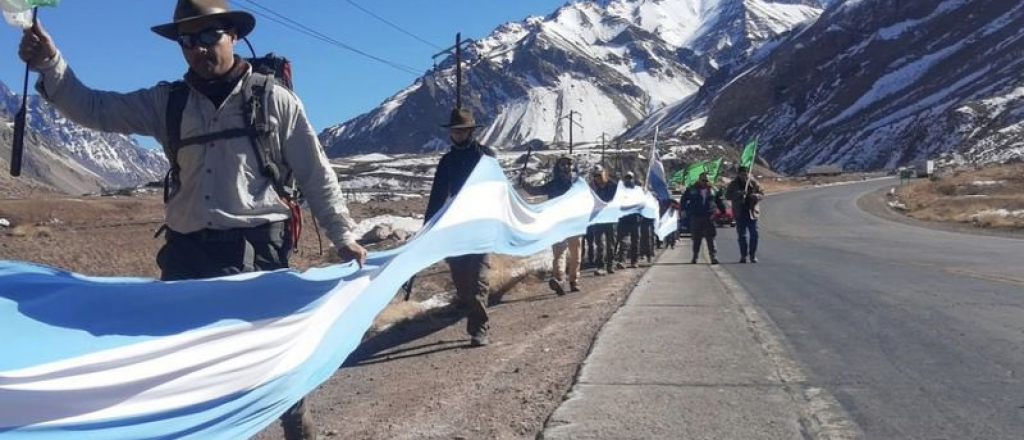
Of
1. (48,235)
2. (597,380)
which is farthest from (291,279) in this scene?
(48,235)

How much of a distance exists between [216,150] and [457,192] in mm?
4352

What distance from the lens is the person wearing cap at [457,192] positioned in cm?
814

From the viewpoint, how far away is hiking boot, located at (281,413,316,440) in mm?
4262

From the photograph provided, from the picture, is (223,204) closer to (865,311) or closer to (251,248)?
(251,248)

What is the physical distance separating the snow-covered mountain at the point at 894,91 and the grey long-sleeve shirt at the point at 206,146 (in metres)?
98.7

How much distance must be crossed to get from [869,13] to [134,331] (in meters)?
208

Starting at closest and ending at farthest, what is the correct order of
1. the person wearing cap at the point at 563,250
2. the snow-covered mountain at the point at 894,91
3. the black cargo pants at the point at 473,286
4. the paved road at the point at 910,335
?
the paved road at the point at 910,335
the black cargo pants at the point at 473,286
the person wearing cap at the point at 563,250
the snow-covered mountain at the point at 894,91

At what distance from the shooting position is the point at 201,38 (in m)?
4.10

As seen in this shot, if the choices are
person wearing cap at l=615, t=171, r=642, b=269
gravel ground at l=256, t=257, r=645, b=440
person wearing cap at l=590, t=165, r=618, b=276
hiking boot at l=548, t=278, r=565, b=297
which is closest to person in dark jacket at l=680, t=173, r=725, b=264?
person wearing cap at l=615, t=171, r=642, b=269

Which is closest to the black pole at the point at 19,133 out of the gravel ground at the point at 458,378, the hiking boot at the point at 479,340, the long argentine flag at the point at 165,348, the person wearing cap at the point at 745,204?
the long argentine flag at the point at 165,348

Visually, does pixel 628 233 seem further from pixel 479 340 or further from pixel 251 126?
pixel 251 126

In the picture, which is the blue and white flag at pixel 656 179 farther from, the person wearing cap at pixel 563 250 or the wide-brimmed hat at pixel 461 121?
the wide-brimmed hat at pixel 461 121

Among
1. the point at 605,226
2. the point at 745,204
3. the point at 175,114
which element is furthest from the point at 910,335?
the point at 745,204

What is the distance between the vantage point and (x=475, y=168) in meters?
8.64
